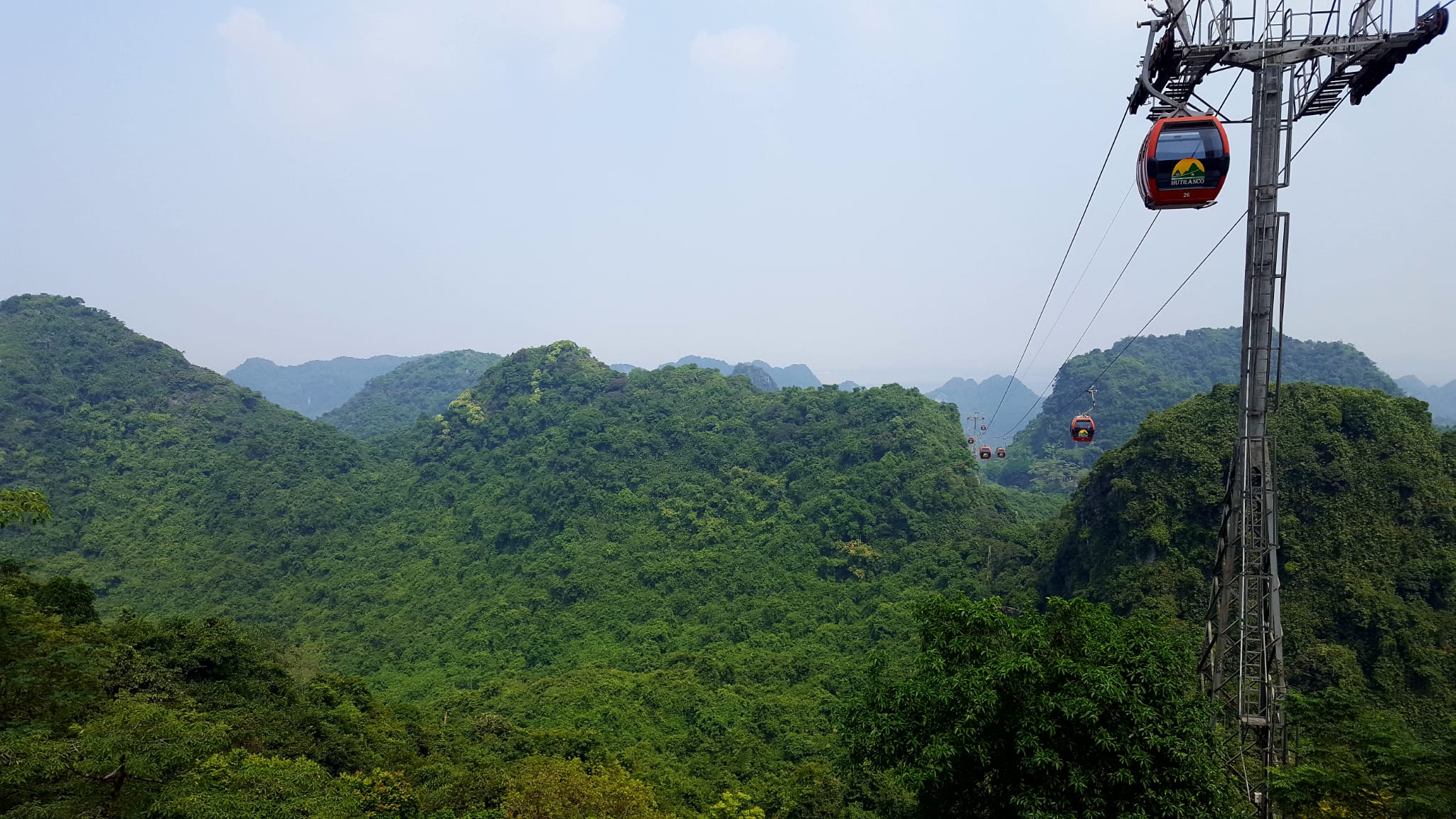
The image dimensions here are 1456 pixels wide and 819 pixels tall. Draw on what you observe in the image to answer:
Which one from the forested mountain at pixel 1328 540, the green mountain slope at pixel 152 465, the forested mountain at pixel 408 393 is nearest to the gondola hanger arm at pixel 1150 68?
the forested mountain at pixel 1328 540

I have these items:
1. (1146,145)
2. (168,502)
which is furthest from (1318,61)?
(168,502)

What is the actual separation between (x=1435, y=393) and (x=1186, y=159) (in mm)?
182532

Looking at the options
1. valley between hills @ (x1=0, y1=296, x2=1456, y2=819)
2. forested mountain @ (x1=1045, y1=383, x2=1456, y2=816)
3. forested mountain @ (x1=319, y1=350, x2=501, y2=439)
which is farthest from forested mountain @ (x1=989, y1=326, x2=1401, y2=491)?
forested mountain @ (x1=319, y1=350, x2=501, y2=439)

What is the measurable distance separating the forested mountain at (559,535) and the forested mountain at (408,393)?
27.2 meters

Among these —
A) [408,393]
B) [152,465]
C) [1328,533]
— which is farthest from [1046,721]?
[408,393]

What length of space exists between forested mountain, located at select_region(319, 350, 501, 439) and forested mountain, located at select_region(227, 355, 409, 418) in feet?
171

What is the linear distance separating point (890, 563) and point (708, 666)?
1031 cm

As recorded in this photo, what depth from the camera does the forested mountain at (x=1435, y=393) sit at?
116 m

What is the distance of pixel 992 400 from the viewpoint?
159 meters

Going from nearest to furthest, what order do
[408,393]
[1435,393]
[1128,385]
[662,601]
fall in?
[662,601], [1128,385], [408,393], [1435,393]

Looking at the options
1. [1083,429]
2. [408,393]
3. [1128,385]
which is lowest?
[1083,429]

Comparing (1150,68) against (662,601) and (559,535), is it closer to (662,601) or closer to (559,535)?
(662,601)

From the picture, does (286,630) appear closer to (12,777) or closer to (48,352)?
(12,777)

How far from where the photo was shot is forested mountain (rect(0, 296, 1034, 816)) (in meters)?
20.9
